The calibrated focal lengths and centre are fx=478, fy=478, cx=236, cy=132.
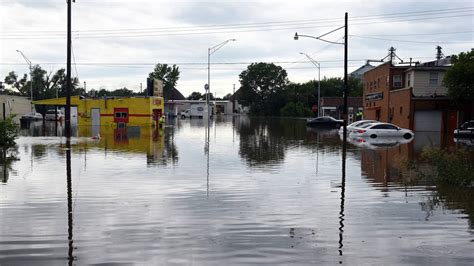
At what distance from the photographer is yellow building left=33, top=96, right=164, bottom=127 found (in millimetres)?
50281

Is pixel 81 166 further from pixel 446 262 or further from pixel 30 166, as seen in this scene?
pixel 446 262

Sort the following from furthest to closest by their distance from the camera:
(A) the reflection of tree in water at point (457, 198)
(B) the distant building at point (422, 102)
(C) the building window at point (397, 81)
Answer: (C) the building window at point (397, 81)
(B) the distant building at point (422, 102)
(A) the reflection of tree in water at point (457, 198)

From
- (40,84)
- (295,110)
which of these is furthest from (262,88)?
(40,84)

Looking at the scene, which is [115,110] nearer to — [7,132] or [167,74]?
[7,132]

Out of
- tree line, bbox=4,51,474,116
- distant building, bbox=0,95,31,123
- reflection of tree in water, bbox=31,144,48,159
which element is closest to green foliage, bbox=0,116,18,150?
reflection of tree in water, bbox=31,144,48,159

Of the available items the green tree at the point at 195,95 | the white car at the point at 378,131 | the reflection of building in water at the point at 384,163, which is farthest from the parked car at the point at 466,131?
the green tree at the point at 195,95

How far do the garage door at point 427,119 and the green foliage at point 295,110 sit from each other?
64.4 meters

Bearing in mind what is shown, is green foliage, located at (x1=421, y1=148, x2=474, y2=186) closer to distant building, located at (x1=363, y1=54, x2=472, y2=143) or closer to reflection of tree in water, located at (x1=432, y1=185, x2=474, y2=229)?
reflection of tree in water, located at (x1=432, y1=185, x2=474, y2=229)

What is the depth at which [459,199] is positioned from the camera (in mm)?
10531

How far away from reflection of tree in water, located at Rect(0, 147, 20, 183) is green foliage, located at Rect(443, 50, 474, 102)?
31335mm

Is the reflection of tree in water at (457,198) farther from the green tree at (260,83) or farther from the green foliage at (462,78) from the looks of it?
the green tree at (260,83)

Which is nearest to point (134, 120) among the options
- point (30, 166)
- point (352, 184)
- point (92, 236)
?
point (30, 166)

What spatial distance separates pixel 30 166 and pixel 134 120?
34926mm

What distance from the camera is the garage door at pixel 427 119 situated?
4231 cm
